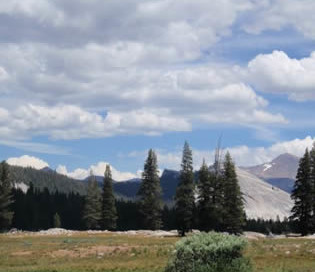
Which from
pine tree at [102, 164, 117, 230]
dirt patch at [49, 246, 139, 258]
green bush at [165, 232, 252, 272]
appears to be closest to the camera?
green bush at [165, 232, 252, 272]

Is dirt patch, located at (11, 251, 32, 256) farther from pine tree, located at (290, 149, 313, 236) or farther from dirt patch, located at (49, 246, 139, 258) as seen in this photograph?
pine tree, located at (290, 149, 313, 236)

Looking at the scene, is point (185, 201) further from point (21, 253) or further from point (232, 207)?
point (21, 253)

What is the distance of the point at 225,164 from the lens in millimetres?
83312

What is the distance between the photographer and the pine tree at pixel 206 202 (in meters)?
80.2

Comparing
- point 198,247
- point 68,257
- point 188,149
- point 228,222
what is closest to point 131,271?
point 198,247

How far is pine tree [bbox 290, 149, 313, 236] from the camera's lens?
83.1 meters

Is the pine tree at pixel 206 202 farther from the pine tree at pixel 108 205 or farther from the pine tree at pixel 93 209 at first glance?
the pine tree at pixel 93 209

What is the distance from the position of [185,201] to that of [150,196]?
1288 cm

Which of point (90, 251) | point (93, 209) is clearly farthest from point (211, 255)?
point (93, 209)

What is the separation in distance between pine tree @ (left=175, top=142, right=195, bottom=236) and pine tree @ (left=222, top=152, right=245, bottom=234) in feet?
19.5

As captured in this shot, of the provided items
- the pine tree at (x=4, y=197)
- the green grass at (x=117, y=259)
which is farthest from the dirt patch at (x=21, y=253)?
the pine tree at (x=4, y=197)

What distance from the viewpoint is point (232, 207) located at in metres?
78.9

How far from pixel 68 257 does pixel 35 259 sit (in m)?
2.67

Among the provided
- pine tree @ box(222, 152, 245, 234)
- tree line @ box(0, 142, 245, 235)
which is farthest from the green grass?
tree line @ box(0, 142, 245, 235)
